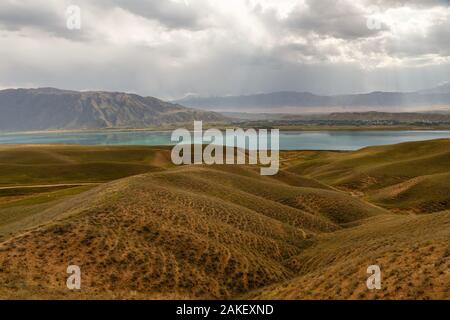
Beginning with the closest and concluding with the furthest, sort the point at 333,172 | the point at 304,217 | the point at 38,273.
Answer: the point at 38,273 < the point at 304,217 < the point at 333,172

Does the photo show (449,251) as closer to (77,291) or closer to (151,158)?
(77,291)

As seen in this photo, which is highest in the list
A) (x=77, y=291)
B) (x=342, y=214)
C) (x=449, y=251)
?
(x=449, y=251)

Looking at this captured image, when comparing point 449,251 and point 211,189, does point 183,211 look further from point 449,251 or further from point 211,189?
point 449,251

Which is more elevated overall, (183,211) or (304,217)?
(183,211)

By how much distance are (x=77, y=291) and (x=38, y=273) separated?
3.00 metres

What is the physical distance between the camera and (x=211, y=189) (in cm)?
4253

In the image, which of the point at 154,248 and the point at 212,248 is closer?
the point at 154,248

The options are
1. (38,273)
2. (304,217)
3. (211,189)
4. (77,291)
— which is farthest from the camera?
(211,189)

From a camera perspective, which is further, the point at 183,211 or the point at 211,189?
the point at 211,189

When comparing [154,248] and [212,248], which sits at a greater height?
[154,248]

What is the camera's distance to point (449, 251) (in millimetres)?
16219

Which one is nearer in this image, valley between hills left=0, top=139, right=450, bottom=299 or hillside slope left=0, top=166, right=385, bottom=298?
valley between hills left=0, top=139, right=450, bottom=299

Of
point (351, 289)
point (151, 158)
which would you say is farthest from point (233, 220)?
point (151, 158)

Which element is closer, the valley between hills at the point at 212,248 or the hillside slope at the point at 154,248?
the valley between hills at the point at 212,248
